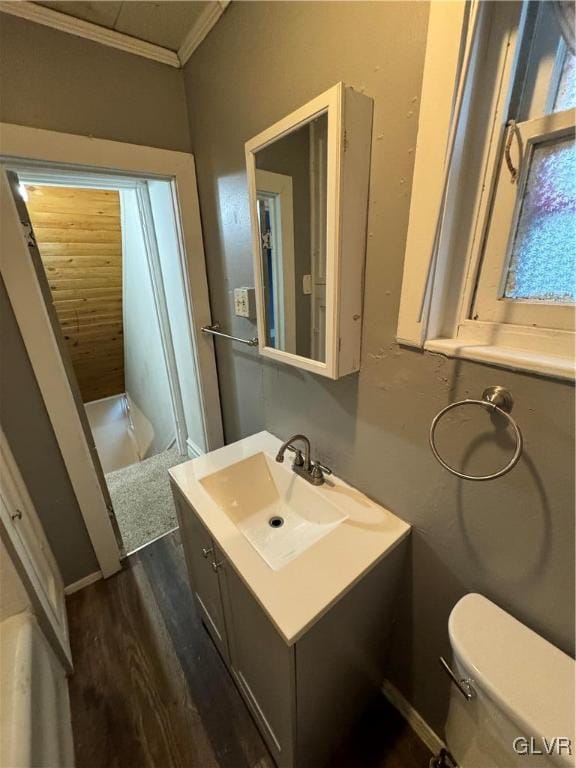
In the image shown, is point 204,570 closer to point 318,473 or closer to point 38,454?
point 318,473

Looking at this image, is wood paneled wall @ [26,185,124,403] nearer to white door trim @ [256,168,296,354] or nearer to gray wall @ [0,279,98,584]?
gray wall @ [0,279,98,584]

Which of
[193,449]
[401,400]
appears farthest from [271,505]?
[193,449]

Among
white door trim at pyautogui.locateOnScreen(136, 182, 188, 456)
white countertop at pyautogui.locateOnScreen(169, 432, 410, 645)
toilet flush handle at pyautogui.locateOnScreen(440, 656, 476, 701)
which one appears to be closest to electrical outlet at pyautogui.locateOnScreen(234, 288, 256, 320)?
white countertop at pyautogui.locateOnScreen(169, 432, 410, 645)

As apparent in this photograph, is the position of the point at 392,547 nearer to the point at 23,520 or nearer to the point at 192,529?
the point at 192,529

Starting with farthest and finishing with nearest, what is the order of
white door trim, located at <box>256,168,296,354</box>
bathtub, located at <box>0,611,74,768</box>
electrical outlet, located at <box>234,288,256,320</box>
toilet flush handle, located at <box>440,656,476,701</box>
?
electrical outlet, located at <box>234,288,256,320</box>, white door trim, located at <box>256,168,296,354</box>, bathtub, located at <box>0,611,74,768</box>, toilet flush handle, located at <box>440,656,476,701</box>

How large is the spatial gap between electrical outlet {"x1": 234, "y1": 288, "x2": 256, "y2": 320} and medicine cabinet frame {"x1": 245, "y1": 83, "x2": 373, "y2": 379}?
0.45 m

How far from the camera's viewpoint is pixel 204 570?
110 centimetres

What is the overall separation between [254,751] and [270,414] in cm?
113

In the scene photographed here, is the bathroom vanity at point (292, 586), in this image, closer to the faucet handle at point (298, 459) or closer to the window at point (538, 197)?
the faucet handle at point (298, 459)

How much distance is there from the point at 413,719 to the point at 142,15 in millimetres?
2558

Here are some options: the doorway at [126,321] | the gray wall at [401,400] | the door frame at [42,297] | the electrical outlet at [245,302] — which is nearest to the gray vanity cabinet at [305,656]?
the gray wall at [401,400]

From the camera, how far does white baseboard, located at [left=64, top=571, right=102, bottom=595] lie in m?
1.52

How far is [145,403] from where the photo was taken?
11.6ft

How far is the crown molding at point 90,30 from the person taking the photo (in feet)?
3.13
